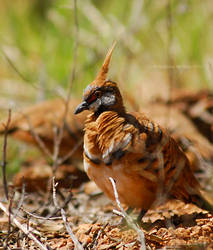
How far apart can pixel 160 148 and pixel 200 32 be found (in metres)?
4.39

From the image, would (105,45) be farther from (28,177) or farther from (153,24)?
(28,177)

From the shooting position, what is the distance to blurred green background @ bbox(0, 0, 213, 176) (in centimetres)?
710

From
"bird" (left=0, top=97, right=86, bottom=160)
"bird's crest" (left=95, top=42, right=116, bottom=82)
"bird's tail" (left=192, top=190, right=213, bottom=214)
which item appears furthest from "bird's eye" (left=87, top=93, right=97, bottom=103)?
"bird" (left=0, top=97, right=86, bottom=160)

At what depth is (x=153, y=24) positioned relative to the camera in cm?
766

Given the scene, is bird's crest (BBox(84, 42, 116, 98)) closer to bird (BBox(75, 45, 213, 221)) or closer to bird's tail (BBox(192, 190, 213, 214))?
bird (BBox(75, 45, 213, 221))

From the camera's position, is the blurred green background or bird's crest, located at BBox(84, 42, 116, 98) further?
the blurred green background

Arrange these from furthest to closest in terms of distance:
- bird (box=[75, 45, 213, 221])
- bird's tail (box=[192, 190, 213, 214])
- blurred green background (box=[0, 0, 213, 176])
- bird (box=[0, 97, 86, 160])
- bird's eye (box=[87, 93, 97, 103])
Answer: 1. blurred green background (box=[0, 0, 213, 176])
2. bird (box=[0, 97, 86, 160])
3. bird's tail (box=[192, 190, 213, 214])
4. bird's eye (box=[87, 93, 97, 103])
5. bird (box=[75, 45, 213, 221])

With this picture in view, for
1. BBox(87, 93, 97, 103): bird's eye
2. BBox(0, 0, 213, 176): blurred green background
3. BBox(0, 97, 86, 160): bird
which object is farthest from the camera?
BBox(0, 0, 213, 176): blurred green background

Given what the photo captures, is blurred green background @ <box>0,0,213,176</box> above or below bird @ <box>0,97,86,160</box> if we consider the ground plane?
above

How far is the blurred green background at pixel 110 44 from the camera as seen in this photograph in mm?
7102

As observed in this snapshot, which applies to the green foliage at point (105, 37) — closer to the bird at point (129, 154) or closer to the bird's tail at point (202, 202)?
the bird at point (129, 154)

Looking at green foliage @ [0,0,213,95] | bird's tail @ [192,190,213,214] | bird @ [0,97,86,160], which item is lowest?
bird's tail @ [192,190,213,214]

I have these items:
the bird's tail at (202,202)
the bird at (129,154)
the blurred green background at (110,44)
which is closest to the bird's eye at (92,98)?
the bird at (129,154)

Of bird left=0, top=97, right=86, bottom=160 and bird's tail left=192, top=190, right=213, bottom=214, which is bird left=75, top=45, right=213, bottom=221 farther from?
bird left=0, top=97, right=86, bottom=160
